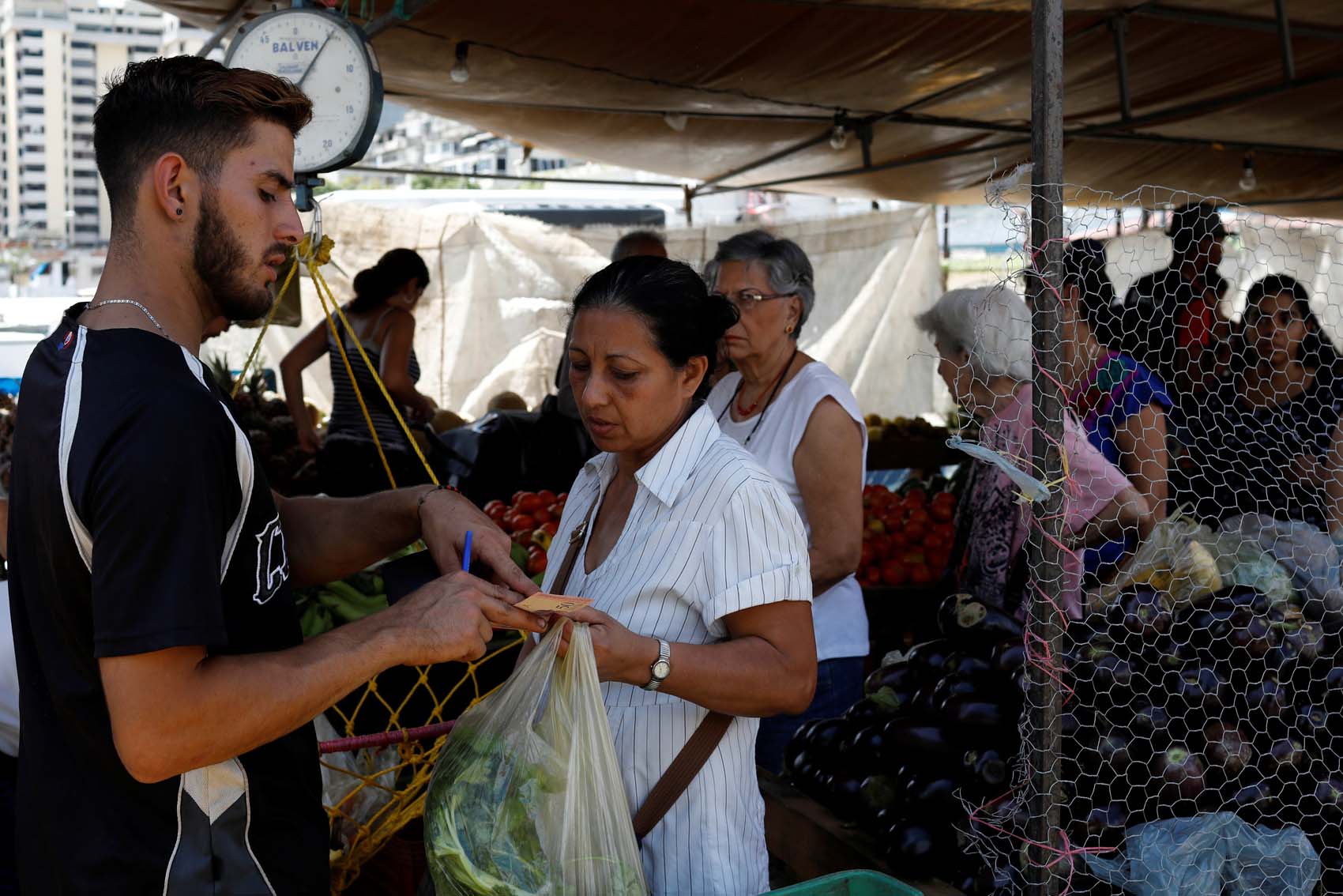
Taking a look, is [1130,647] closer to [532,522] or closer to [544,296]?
[532,522]

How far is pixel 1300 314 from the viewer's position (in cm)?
391

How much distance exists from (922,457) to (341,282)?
6.26 metres

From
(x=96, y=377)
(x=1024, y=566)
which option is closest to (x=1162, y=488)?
(x=1024, y=566)

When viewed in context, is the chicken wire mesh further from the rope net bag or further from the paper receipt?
the rope net bag

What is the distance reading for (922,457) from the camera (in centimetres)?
725

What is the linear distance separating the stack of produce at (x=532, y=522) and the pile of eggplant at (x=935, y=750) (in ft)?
5.30

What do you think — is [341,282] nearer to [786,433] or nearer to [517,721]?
[786,433]

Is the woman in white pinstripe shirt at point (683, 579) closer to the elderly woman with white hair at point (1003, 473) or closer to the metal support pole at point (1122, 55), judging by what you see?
the elderly woman with white hair at point (1003, 473)

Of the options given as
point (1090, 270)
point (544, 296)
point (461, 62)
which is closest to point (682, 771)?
point (1090, 270)

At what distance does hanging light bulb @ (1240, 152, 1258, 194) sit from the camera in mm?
7531

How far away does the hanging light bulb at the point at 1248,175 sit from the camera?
7531 millimetres

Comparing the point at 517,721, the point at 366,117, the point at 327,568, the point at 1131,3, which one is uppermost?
the point at 1131,3

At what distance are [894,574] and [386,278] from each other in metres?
2.68

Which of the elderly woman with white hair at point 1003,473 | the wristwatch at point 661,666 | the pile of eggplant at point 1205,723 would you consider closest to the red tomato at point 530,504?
the elderly woman with white hair at point 1003,473
